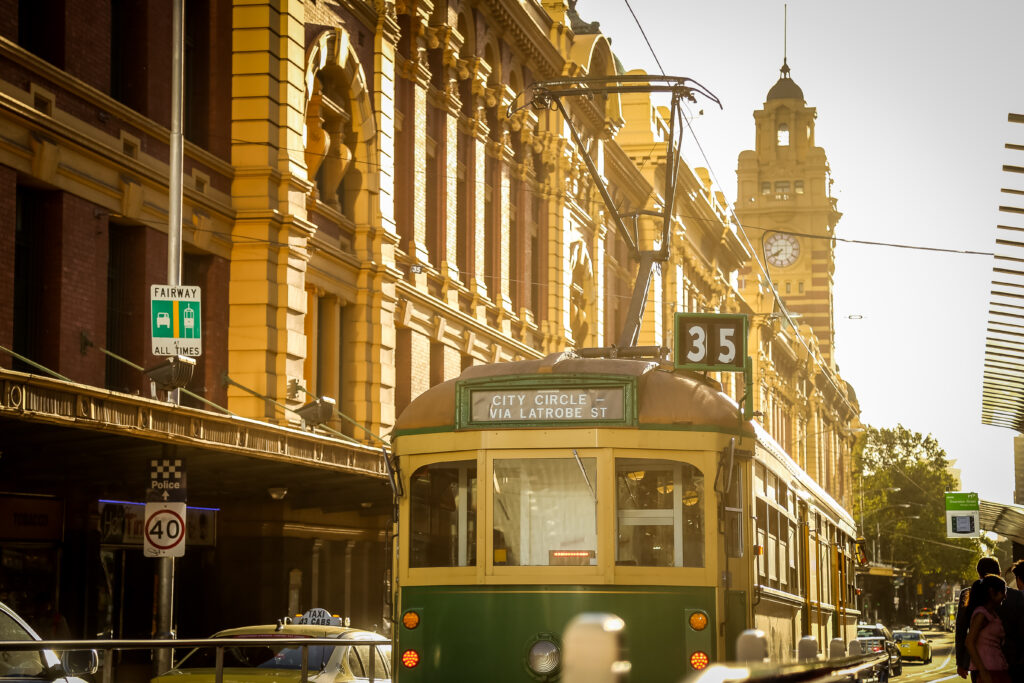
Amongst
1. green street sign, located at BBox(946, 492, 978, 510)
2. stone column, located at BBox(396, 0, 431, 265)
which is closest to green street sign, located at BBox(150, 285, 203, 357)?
stone column, located at BBox(396, 0, 431, 265)

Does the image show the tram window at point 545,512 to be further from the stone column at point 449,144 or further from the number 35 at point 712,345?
the stone column at point 449,144

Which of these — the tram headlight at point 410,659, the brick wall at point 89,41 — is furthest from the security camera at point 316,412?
the tram headlight at point 410,659

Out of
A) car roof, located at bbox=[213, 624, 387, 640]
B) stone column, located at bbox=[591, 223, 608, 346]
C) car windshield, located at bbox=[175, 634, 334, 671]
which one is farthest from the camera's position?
stone column, located at bbox=[591, 223, 608, 346]

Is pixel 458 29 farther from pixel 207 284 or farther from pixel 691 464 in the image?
pixel 691 464

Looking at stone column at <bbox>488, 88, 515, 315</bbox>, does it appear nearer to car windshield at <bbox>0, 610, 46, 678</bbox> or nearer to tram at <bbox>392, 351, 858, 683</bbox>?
tram at <bbox>392, 351, 858, 683</bbox>

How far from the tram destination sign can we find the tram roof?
6.0 inches

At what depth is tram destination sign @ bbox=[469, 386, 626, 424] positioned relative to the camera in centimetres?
1208

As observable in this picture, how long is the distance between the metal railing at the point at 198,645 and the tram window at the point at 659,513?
2567 mm

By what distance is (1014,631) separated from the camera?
40.5 ft

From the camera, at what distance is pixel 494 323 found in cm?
3741

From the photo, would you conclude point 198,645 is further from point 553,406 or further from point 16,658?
point 553,406

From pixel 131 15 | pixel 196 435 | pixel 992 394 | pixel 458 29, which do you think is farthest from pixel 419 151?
pixel 196 435

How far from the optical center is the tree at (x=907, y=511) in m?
84.0

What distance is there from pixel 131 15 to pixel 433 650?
13498 mm
